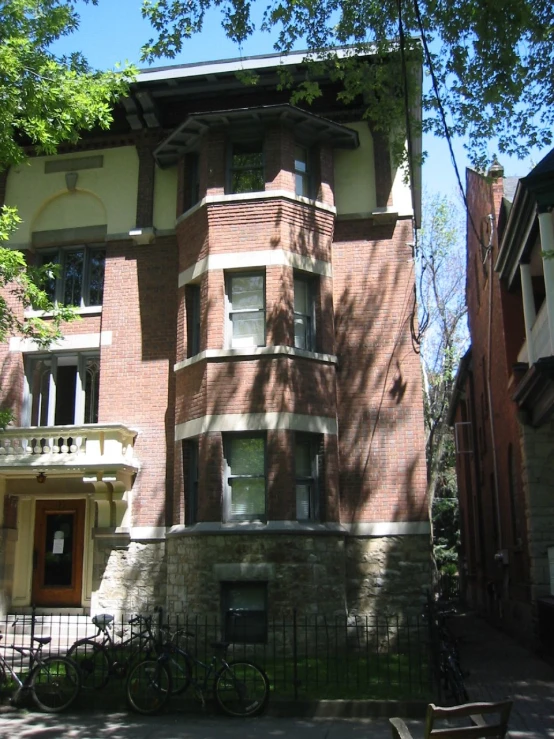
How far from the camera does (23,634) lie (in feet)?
48.9

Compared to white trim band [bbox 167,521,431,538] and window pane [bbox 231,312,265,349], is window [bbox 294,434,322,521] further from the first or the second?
window pane [bbox 231,312,265,349]

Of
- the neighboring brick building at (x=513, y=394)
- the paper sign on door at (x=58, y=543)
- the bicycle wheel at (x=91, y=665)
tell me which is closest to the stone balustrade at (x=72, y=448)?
the paper sign on door at (x=58, y=543)

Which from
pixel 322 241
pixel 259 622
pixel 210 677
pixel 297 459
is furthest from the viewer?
pixel 322 241

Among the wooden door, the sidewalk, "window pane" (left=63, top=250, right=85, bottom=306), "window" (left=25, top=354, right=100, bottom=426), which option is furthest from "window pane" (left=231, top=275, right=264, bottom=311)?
the sidewalk

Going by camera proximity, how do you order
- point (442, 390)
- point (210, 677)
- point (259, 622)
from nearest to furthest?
point (210, 677), point (259, 622), point (442, 390)

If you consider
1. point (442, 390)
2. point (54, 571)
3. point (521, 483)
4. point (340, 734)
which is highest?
point (442, 390)

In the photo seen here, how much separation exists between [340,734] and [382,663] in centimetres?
440

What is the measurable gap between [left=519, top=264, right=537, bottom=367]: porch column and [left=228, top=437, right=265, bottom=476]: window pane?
5.87 meters

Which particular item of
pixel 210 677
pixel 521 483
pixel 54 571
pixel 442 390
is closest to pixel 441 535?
pixel 442 390

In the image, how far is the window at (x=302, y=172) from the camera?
1703 cm

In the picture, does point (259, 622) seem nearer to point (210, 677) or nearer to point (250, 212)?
point (210, 677)

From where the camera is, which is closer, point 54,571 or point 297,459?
point 297,459

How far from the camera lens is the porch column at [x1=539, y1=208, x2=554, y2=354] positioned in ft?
44.1

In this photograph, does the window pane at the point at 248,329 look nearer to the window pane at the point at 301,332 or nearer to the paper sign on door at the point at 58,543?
the window pane at the point at 301,332
